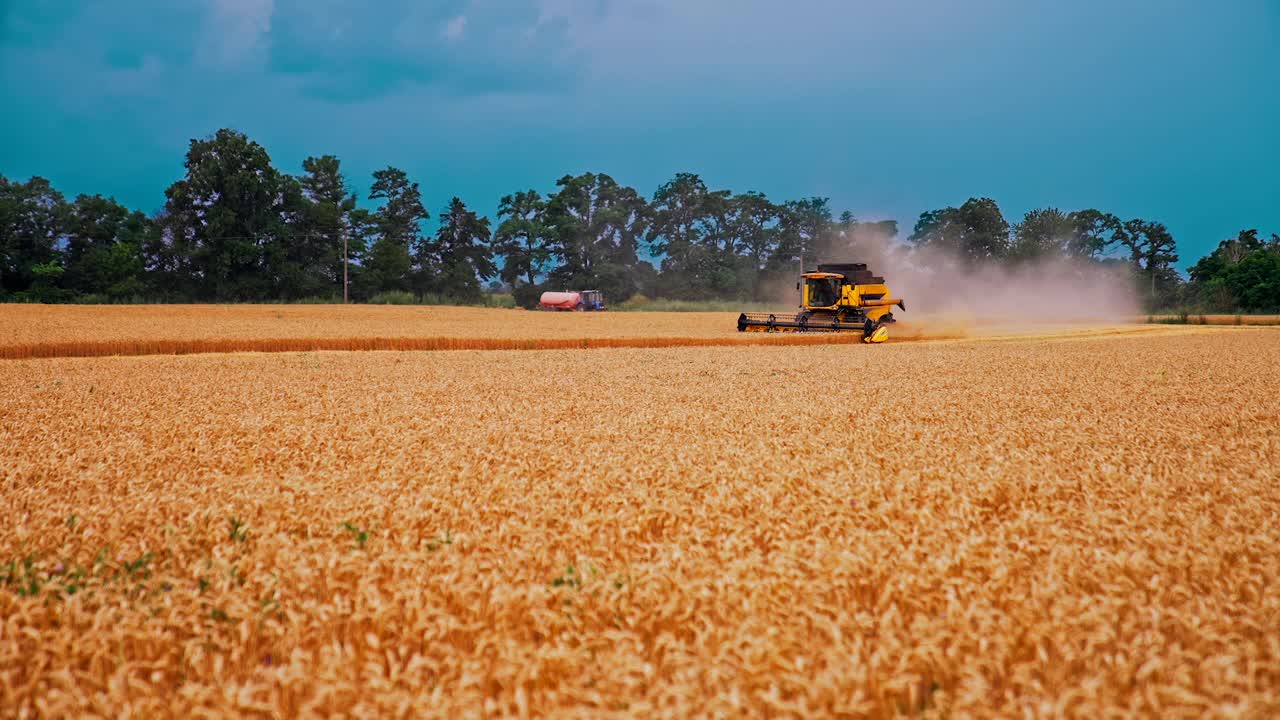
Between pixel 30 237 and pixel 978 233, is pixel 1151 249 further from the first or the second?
pixel 30 237

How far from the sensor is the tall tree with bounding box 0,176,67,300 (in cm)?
4416

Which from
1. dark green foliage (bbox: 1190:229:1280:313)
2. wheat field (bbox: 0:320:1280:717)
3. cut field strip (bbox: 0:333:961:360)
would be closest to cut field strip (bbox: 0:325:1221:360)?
cut field strip (bbox: 0:333:961:360)

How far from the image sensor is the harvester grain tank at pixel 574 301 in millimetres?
52219

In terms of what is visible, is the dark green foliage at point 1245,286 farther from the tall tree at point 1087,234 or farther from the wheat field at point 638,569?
the wheat field at point 638,569

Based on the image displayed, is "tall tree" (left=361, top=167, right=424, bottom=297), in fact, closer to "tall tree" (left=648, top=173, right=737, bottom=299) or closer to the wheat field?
"tall tree" (left=648, top=173, right=737, bottom=299)

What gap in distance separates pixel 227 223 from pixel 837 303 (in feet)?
130

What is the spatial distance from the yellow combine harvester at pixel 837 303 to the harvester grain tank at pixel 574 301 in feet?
90.9

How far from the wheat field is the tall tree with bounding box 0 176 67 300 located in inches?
2012

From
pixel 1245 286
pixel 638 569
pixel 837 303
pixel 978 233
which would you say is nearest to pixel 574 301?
pixel 837 303

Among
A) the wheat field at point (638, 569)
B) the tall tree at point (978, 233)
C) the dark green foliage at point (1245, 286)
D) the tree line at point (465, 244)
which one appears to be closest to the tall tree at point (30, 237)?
the tree line at point (465, 244)

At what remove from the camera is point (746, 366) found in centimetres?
1195

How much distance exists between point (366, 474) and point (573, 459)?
1.20 m

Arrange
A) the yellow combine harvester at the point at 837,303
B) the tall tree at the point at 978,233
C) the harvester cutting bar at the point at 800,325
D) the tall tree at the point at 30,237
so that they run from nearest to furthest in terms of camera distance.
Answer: the harvester cutting bar at the point at 800,325, the yellow combine harvester at the point at 837,303, the tall tree at the point at 30,237, the tall tree at the point at 978,233

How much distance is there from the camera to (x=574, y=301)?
171ft
